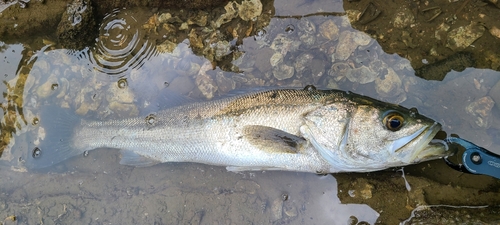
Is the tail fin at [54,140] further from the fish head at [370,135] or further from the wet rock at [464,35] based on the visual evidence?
the wet rock at [464,35]

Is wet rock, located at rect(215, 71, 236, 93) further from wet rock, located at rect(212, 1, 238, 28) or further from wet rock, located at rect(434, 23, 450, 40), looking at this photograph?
wet rock, located at rect(434, 23, 450, 40)

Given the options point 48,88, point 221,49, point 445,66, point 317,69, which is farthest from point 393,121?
point 48,88

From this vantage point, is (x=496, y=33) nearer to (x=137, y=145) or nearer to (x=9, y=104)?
(x=137, y=145)

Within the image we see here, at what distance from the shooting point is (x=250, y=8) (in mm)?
3898

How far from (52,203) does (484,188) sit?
16.1ft

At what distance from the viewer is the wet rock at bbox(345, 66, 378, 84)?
3.65 meters

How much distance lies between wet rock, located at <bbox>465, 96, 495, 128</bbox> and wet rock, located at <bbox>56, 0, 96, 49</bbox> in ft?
14.5

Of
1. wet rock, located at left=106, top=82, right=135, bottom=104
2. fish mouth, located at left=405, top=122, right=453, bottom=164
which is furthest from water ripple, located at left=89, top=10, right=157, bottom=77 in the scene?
fish mouth, located at left=405, top=122, right=453, bottom=164

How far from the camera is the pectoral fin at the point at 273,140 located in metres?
3.11

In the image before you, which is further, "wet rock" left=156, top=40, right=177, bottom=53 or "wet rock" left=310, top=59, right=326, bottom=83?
"wet rock" left=156, top=40, right=177, bottom=53

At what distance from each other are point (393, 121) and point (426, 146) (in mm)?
371

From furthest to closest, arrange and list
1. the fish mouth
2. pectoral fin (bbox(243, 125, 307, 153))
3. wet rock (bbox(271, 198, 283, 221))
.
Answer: wet rock (bbox(271, 198, 283, 221))
pectoral fin (bbox(243, 125, 307, 153))
the fish mouth

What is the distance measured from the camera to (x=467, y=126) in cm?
347

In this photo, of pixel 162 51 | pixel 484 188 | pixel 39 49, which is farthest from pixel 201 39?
pixel 484 188
